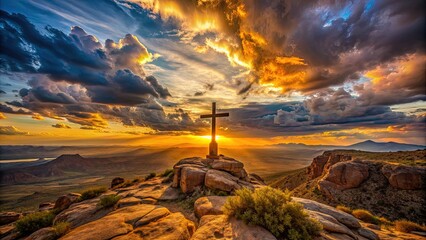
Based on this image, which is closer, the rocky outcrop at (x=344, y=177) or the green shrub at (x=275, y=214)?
the green shrub at (x=275, y=214)

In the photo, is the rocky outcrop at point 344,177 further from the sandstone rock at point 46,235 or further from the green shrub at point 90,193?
the sandstone rock at point 46,235

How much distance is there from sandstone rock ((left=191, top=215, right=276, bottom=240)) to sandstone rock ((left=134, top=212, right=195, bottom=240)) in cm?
67

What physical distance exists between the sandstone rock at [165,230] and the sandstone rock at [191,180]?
603 centimetres

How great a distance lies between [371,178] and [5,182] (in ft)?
966

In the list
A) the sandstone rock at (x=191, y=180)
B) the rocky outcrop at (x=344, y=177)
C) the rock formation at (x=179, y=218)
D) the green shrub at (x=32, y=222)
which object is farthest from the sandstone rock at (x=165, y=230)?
the rocky outcrop at (x=344, y=177)

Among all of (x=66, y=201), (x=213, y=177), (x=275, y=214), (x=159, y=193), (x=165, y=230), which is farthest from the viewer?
(x=66, y=201)

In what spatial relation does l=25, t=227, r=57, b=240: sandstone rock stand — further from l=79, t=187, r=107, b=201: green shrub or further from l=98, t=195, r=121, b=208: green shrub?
l=79, t=187, r=107, b=201: green shrub

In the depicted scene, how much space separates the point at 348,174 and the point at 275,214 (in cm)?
3637

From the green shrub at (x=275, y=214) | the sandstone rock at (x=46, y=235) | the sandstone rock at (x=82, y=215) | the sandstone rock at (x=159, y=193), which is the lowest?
the sandstone rock at (x=82, y=215)

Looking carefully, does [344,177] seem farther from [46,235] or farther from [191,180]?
[46,235]

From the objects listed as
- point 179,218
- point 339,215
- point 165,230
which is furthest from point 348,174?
point 165,230

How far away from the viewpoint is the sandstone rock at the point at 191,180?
13.6m

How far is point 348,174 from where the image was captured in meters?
33.4

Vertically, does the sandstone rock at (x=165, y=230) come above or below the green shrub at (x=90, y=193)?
above
